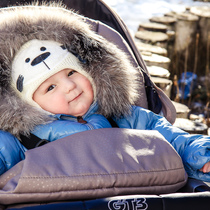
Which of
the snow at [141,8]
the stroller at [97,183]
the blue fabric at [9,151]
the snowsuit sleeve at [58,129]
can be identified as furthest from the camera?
the snow at [141,8]

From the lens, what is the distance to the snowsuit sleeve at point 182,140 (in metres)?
1.45

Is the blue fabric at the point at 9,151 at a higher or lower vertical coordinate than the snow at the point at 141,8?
higher

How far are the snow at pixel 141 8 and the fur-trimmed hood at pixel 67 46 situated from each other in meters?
2.91

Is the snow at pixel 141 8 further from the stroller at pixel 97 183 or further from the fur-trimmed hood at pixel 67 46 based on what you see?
the stroller at pixel 97 183

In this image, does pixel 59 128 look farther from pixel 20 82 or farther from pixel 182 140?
pixel 182 140

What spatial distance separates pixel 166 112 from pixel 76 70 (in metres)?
0.51

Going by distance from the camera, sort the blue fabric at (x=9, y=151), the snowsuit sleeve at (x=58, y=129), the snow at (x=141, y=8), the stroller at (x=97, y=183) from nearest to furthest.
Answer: the stroller at (x=97, y=183), the blue fabric at (x=9, y=151), the snowsuit sleeve at (x=58, y=129), the snow at (x=141, y=8)

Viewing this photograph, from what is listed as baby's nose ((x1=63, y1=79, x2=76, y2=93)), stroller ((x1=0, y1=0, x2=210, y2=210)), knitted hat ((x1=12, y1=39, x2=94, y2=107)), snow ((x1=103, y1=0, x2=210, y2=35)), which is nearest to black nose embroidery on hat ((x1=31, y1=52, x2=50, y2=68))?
knitted hat ((x1=12, y1=39, x2=94, y2=107))

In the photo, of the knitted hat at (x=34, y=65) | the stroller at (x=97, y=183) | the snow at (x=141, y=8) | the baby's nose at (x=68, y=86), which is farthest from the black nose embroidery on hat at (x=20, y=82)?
the snow at (x=141, y=8)

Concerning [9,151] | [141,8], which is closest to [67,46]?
[9,151]

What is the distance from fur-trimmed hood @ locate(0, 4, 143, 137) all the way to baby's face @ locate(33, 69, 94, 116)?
2.2 inches

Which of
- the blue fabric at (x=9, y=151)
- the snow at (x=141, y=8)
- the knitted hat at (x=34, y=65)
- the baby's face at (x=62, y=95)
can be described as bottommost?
the snow at (x=141, y=8)

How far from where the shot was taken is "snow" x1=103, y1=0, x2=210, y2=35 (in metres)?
4.84

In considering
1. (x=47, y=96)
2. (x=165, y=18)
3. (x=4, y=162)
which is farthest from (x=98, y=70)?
(x=165, y=18)
